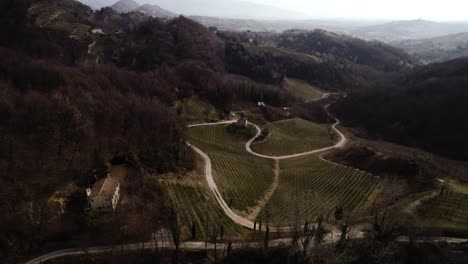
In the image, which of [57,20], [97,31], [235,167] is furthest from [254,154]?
[57,20]

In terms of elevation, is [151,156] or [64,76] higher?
[64,76]

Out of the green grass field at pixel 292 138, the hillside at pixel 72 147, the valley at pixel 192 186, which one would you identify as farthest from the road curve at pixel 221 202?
the green grass field at pixel 292 138

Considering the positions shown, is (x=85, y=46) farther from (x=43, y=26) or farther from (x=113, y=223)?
(x=113, y=223)

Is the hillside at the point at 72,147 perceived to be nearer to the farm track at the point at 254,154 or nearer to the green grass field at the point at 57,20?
the farm track at the point at 254,154

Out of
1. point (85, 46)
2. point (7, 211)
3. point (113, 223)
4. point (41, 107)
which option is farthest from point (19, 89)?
point (85, 46)

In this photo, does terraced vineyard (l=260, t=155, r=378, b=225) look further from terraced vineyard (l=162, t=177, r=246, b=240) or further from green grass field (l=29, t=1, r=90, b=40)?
green grass field (l=29, t=1, r=90, b=40)

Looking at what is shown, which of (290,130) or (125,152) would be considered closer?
(125,152)

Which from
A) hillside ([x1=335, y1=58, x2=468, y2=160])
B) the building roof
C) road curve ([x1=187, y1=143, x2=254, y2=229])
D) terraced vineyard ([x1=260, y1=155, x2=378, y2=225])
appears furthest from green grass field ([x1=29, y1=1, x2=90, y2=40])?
the building roof
